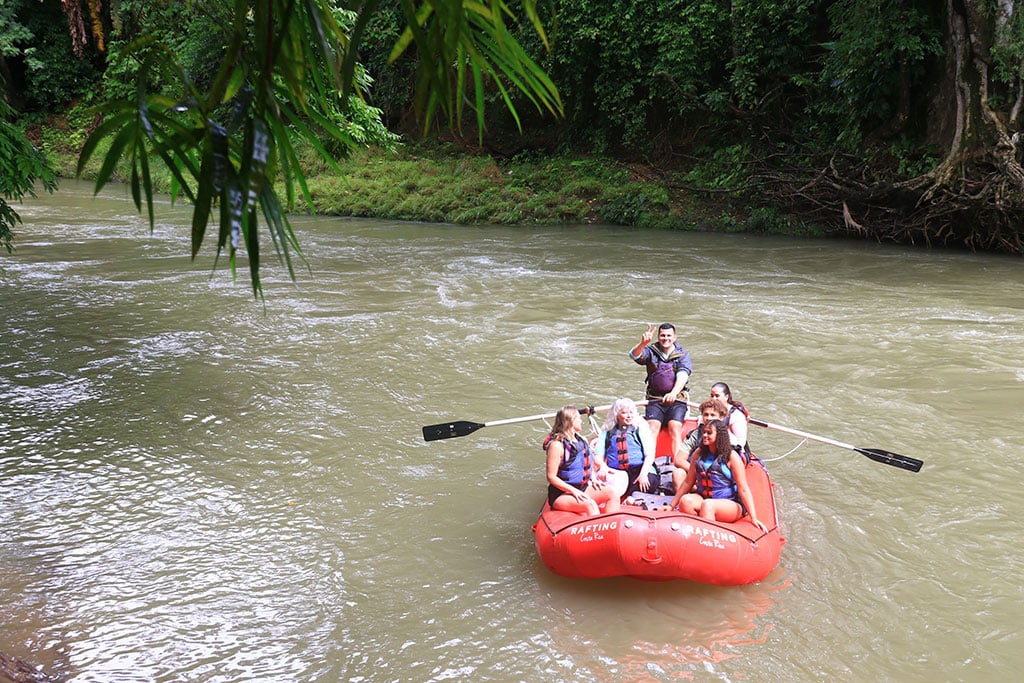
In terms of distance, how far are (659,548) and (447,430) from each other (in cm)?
217

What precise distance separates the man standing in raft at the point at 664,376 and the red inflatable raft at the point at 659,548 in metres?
1.69

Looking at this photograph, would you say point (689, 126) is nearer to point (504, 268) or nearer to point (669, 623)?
point (504, 268)

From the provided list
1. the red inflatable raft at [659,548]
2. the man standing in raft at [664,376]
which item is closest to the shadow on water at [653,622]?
the red inflatable raft at [659,548]

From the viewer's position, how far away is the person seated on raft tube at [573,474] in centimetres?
531

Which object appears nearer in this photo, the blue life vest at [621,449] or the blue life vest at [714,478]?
the blue life vest at [714,478]

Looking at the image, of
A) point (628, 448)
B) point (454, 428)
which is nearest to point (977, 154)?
point (628, 448)

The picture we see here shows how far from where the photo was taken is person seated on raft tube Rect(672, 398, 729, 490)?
549 cm

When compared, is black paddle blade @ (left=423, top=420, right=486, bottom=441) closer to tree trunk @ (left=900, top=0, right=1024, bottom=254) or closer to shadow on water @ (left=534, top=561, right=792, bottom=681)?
shadow on water @ (left=534, top=561, right=792, bottom=681)

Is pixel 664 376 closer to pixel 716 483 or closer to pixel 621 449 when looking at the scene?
pixel 621 449

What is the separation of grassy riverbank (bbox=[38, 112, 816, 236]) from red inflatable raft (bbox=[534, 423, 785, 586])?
13.5m

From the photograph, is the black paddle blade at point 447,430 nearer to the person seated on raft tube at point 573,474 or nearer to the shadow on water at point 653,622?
the person seated on raft tube at point 573,474

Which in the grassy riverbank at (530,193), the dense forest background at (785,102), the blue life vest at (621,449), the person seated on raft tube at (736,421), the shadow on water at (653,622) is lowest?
the shadow on water at (653,622)

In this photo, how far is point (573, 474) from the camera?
18.0 ft

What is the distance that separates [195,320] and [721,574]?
8175 mm
